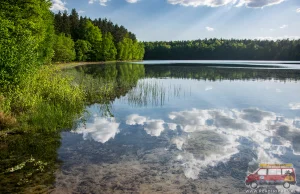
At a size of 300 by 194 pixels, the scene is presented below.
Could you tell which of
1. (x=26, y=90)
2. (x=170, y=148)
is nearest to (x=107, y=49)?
(x=26, y=90)

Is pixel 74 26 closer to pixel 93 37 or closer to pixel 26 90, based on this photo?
pixel 93 37

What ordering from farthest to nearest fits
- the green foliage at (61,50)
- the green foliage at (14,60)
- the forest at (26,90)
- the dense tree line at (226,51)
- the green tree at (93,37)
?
1. the dense tree line at (226,51)
2. the green tree at (93,37)
3. the green foliage at (61,50)
4. the green foliage at (14,60)
5. the forest at (26,90)

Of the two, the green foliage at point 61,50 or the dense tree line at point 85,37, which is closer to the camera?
the green foliage at point 61,50

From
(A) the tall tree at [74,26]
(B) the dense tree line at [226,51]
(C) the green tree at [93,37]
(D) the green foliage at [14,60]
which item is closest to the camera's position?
(D) the green foliage at [14,60]

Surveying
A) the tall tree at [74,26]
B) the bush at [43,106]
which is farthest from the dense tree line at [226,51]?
the bush at [43,106]

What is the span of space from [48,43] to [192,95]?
94.6ft

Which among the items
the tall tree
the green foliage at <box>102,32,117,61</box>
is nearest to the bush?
the green foliage at <box>102,32,117,61</box>

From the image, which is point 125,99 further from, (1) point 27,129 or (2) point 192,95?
(1) point 27,129

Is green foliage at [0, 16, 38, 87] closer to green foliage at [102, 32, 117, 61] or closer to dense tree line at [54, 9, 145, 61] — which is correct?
dense tree line at [54, 9, 145, 61]

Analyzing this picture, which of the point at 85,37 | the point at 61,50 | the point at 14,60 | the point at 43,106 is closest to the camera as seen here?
the point at 14,60

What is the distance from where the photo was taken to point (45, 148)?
10.3 metres

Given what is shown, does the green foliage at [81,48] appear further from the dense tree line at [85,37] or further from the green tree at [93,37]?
the green tree at [93,37]

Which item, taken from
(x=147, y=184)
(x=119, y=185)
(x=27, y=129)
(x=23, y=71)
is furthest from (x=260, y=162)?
(x=23, y=71)

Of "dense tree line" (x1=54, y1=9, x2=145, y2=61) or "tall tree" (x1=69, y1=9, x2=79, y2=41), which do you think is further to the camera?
"tall tree" (x1=69, y1=9, x2=79, y2=41)
